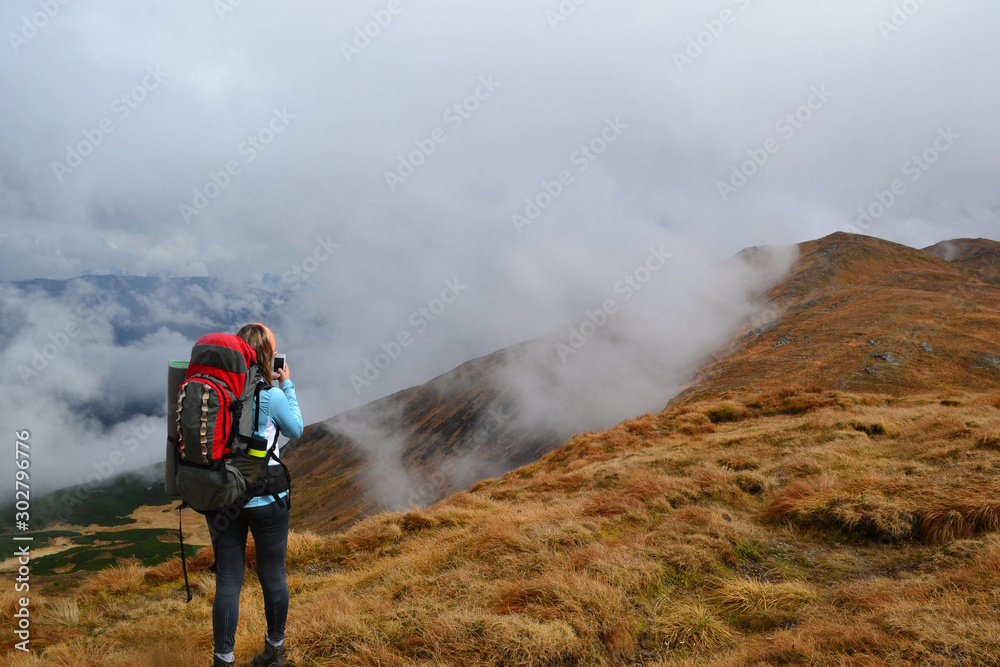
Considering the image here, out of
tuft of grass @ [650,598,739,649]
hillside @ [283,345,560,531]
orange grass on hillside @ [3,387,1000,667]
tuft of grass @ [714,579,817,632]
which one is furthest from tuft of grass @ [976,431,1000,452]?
hillside @ [283,345,560,531]

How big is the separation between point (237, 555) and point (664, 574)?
482cm

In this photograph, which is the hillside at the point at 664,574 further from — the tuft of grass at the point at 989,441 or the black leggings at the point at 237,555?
the black leggings at the point at 237,555

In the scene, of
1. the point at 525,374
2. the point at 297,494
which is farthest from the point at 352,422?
the point at 525,374

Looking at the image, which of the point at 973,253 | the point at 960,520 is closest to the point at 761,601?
the point at 960,520

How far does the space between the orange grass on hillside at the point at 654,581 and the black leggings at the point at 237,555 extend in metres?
0.79

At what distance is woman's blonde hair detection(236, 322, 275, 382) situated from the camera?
436 cm

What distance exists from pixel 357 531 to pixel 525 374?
4971 inches

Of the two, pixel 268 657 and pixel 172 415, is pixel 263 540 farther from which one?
pixel 172 415

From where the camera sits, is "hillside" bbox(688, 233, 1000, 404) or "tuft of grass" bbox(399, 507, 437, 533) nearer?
"tuft of grass" bbox(399, 507, 437, 533)

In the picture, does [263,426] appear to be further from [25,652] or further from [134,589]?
[134,589]

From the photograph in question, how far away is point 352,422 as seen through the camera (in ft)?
651

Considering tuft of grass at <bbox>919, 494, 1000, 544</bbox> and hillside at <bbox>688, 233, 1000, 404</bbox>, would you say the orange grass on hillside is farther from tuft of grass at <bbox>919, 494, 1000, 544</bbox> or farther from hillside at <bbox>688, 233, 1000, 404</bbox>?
hillside at <bbox>688, 233, 1000, 404</bbox>

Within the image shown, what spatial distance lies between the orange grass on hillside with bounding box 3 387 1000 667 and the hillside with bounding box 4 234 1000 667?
3 centimetres

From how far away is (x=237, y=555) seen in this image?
14.3 ft
